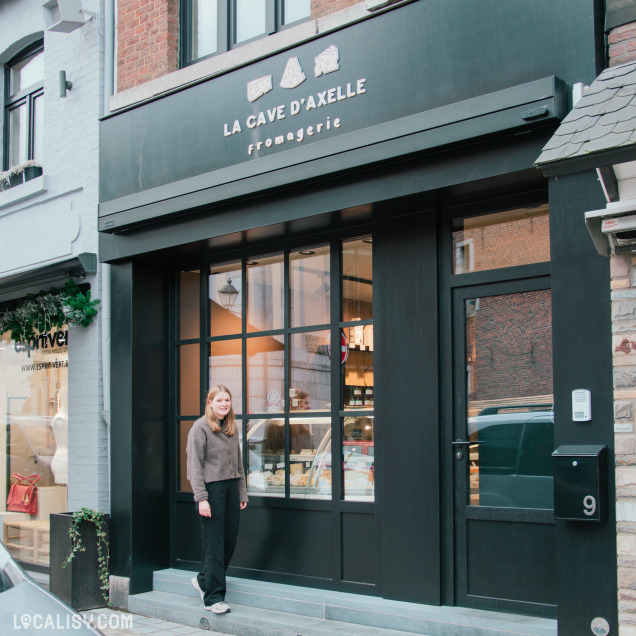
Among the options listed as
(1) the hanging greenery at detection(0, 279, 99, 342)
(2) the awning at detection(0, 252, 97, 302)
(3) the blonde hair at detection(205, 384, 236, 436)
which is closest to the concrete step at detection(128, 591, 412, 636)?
(3) the blonde hair at detection(205, 384, 236, 436)

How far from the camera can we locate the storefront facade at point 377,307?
16.1 ft

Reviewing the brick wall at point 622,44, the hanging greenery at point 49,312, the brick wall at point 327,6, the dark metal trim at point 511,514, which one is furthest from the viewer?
the hanging greenery at point 49,312

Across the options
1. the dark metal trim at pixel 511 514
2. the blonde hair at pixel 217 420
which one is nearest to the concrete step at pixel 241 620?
the dark metal trim at pixel 511 514

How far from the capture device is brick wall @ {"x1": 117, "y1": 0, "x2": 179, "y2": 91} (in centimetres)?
773

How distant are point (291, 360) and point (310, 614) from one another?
6.44 ft

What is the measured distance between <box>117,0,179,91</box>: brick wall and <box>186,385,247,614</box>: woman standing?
3.21 meters

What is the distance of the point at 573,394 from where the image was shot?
4.55 meters

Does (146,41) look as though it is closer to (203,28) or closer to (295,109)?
(203,28)

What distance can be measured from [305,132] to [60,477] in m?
4.58

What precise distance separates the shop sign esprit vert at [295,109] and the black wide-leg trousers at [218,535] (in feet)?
8.61

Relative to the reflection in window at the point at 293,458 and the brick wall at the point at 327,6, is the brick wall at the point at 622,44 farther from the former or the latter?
the reflection in window at the point at 293,458

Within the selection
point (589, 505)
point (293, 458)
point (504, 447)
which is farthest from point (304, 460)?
point (589, 505)

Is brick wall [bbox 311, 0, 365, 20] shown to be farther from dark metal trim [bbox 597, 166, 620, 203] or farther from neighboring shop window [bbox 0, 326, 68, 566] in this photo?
neighboring shop window [bbox 0, 326, 68, 566]

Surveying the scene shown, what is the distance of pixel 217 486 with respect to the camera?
21.1 ft
